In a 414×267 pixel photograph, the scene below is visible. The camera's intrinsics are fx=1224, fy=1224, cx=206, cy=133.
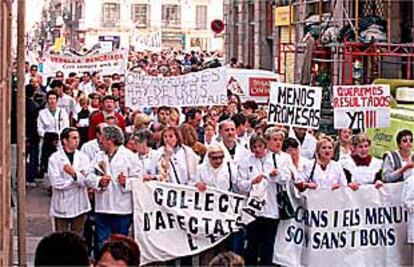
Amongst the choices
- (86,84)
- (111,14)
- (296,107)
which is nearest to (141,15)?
(111,14)

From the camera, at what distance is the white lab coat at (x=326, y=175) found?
12555mm

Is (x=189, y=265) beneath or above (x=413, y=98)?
beneath

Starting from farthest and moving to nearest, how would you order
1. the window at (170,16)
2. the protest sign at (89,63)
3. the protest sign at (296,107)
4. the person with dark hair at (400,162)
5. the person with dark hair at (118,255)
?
1. the window at (170,16)
2. the protest sign at (89,63)
3. the protest sign at (296,107)
4. the person with dark hair at (400,162)
5. the person with dark hair at (118,255)

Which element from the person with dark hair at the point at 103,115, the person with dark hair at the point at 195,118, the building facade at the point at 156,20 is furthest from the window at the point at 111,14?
the person with dark hair at the point at 195,118

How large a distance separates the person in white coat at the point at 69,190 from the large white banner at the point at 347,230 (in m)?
2.06

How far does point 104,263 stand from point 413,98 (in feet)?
43.8

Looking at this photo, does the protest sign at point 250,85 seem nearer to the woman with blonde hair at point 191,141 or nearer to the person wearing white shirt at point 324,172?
the woman with blonde hair at point 191,141

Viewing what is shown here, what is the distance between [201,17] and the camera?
98250 millimetres

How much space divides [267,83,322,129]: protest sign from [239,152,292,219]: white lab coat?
2.29 meters

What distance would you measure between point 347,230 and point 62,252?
663 centimetres

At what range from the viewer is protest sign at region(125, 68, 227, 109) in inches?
667

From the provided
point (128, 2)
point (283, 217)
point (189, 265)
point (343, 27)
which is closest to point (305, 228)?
point (283, 217)

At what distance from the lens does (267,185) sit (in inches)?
492

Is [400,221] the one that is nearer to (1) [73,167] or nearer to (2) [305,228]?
(2) [305,228]
